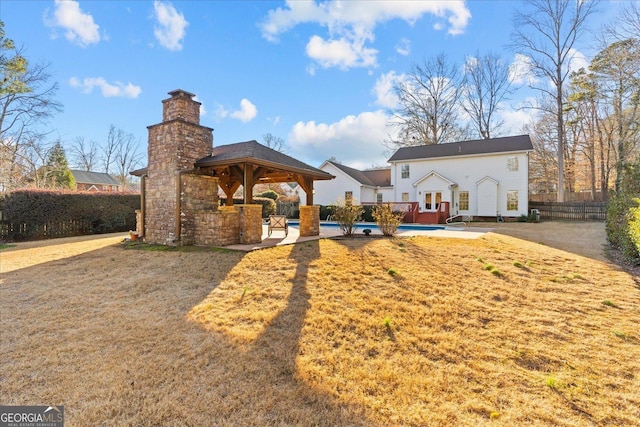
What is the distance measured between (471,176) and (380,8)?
15347mm

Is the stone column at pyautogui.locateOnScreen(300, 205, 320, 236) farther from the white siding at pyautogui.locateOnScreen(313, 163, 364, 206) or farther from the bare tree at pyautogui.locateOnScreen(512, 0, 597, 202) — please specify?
the bare tree at pyautogui.locateOnScreen(512, 0, 597, 202)

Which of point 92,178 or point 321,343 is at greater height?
point 92,178

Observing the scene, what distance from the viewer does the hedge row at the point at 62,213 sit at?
12.5 m

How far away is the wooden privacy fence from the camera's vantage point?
838 inches

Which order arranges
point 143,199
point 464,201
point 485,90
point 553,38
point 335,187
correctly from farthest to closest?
1. point 485,90
2. point 335,187
3. point 553,38
4. point 464,201
5. point 143,199

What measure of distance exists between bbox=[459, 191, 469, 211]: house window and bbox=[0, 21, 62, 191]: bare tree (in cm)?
2872

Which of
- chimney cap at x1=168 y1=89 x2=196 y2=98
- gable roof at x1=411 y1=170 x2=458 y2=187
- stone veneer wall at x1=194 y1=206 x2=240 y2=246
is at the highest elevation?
chimney cap at x1=168 y1=89 x2=196 y2=98

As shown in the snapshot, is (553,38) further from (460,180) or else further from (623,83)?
(460,180)

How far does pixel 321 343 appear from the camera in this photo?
393 centimetres

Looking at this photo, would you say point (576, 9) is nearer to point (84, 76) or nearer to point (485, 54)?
point (485, 54)

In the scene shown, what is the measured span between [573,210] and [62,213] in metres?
31.6

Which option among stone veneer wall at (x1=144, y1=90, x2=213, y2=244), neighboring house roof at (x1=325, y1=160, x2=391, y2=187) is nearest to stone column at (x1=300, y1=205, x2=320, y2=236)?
stone veneer wall at (x1=144, y1=90, x2=213, y2=244)

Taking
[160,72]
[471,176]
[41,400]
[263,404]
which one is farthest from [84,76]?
[471,176]


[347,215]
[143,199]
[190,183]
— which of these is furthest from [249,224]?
[143,199]
